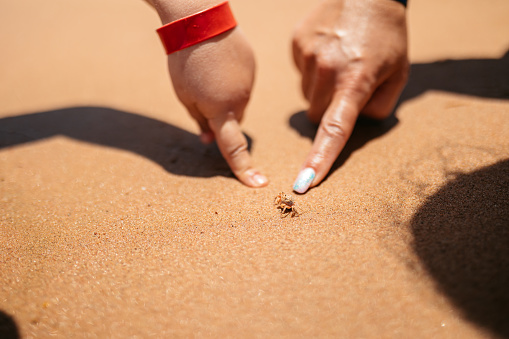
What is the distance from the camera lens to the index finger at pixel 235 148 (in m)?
1.45

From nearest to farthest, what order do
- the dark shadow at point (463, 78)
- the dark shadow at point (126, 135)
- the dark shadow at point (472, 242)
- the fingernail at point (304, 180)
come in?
1. the dark shadow at point (472, 242)
2. the fingernail at point (304, 180)
3. the dark shadow at point (126, 135)
4. the dark shadow at point (463, 78)

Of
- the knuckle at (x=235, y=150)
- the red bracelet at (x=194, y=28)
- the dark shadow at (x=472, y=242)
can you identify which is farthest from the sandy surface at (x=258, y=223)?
the red bracelet at (x=194, y=28)

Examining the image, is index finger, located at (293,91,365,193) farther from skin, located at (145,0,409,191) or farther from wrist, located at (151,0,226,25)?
wrist, located at (151,0,226,25)

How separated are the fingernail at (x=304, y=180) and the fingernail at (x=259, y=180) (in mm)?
143

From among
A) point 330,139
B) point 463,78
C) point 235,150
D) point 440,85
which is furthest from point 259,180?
point 463,78

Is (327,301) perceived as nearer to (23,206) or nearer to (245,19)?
(23,206)

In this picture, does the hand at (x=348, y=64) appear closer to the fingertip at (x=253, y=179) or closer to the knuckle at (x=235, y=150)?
the fingertip at (x=253, y=179)

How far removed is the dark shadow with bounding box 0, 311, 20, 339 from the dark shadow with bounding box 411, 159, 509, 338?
3.95 feet

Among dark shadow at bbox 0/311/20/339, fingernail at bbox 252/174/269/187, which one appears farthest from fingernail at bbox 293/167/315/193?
dark shadow at bbox 0/311/20/339

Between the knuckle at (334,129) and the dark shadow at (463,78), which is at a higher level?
the knuckle at (334,129)

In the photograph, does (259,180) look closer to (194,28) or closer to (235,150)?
(235,150)

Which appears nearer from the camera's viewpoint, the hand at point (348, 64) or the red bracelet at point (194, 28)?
the red bracelet at point (194, 28)

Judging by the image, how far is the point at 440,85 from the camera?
2.16 m

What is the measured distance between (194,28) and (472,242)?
1256 millimetres
